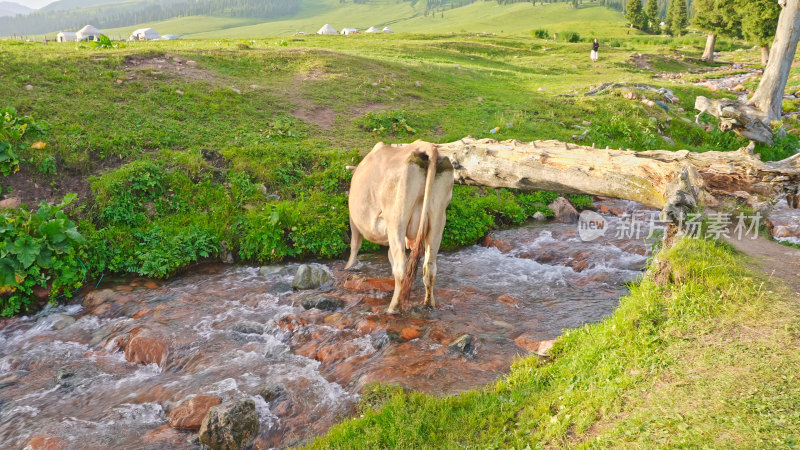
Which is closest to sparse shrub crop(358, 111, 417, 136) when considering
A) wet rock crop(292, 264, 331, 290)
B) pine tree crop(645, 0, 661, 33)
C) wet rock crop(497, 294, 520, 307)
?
wet rock crop(292, 264, 331, 290)

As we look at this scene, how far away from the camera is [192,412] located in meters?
6.09

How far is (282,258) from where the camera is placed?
11.5 metres

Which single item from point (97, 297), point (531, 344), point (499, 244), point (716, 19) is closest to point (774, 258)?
point (531, 344)

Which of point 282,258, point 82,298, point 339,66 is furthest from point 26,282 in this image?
point 339,66

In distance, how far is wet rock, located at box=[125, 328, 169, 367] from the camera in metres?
7.70

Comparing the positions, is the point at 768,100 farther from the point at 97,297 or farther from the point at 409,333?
the point at 97,297

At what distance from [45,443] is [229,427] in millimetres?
2276

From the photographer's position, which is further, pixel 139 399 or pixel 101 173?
pixel 101 173

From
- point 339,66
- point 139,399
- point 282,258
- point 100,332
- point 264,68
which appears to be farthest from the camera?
point 339,66

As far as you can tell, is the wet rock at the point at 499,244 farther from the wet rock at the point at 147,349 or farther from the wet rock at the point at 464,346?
the wet rock at the point at 147,349

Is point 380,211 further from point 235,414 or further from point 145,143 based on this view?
point 145,143

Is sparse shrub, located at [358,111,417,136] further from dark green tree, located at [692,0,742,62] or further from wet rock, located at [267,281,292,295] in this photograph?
dark green tree, located at [692,0,742,62]

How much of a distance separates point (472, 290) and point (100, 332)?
6816 mm

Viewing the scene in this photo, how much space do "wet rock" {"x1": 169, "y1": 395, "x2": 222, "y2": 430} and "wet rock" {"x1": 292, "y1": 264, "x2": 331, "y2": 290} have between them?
12.6 feet
